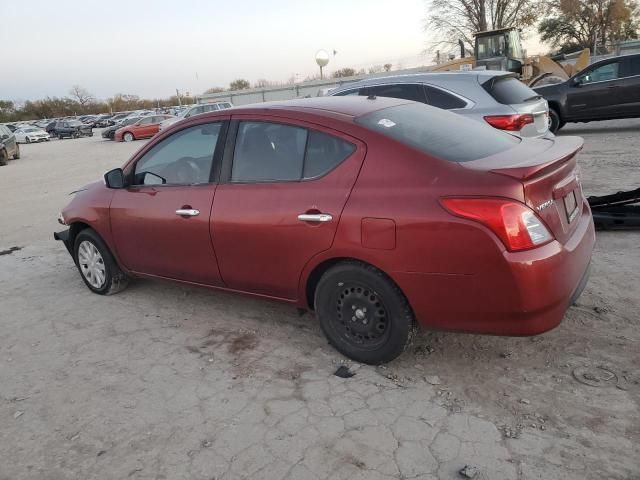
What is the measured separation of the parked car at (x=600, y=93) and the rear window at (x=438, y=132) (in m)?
10.1

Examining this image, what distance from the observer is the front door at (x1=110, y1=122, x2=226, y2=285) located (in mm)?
3875

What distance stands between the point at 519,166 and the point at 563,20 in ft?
186

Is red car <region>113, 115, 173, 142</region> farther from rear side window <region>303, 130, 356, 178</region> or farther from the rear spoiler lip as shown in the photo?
the rear spoiler lip

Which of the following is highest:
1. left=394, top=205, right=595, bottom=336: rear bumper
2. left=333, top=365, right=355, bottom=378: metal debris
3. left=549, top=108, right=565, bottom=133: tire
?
left=394, top=205, right=595, bottom=336: rear bumper

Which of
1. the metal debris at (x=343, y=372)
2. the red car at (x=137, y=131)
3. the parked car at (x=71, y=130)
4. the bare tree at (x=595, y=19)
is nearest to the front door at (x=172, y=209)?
the metal debris at (x=343, y=372)

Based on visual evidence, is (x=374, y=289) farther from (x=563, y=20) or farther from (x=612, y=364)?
(x=563, y=20)

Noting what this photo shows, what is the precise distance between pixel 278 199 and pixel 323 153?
0.42m

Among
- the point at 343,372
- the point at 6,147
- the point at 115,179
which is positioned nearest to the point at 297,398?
the point at 343,372

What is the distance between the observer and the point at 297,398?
3.07 metres

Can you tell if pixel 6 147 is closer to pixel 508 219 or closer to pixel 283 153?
pixel 283 153

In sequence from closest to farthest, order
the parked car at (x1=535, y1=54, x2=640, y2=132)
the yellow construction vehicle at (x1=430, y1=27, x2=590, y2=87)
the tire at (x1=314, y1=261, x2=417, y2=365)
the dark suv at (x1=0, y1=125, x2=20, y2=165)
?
the tire at (x1=314, y1=261, x2=417, y2=365) < the parked car at (x1=535, y1=54, x2=640, y2=132) < the yellow construction vehicle at (x1=430, y1=27, x2=590, y2=87) < the dark suv at (x1=0, y1=125, x2=20, y2=165)

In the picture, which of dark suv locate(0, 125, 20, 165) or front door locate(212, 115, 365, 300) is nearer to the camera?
front door locate(212, 115, 365, 300)

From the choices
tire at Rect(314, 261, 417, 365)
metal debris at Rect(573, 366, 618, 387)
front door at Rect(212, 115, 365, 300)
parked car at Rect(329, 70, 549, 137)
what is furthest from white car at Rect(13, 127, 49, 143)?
metal debris at Rect(573, 366, 618, 387)

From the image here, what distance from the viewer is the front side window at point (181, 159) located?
393 centimetres
